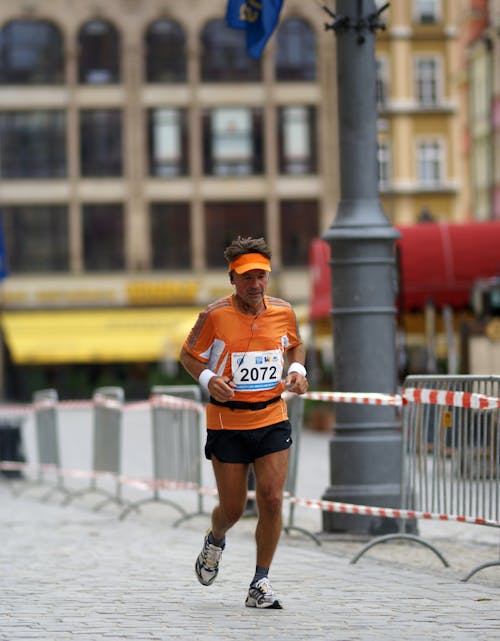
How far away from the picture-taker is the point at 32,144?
59.4m

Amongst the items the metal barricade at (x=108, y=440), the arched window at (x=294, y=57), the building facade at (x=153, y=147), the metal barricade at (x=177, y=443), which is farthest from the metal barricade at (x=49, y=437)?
the arched window at (x=294, y=57)

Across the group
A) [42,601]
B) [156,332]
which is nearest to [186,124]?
[156,332]

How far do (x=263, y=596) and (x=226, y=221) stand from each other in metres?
52.1

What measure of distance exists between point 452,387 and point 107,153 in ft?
165

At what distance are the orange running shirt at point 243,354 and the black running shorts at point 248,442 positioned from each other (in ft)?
0.10

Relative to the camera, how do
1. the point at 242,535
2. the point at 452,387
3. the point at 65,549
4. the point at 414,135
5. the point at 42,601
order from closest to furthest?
the point at 42,601
the point at 452,387
the point at 65,549
the point at 242,535
the point at 414,135

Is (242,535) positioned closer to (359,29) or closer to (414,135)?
(359,29)

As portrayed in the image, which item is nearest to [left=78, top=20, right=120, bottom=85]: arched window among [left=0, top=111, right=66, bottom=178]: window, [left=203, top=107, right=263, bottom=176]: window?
[left=0, top=111, right=66, bottom=178]: window

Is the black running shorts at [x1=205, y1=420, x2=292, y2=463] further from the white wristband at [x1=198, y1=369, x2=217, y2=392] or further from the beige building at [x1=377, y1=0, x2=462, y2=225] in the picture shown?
the beige building at [x1=377, y1=0, x2=462, y2=225]

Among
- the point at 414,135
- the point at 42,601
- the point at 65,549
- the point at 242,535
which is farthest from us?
the point at 414,135

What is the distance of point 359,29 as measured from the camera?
40.7 ft

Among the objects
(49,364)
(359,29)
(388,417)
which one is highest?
(359,29)

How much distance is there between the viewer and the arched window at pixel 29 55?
59.2 m

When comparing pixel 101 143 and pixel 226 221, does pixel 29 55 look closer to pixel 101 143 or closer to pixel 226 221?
pixel 101 143
